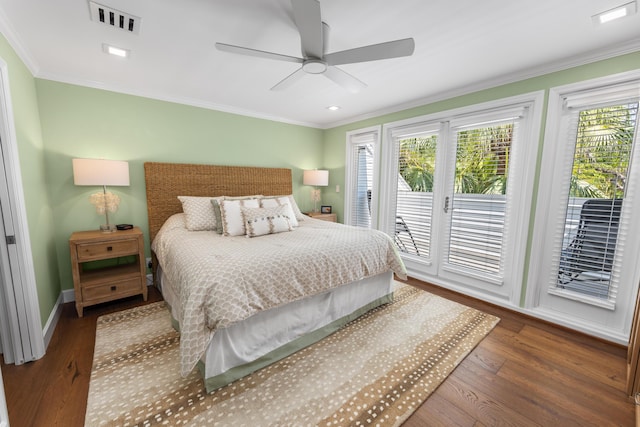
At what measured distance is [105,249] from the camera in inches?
98.0

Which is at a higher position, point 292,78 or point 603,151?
point 292,78

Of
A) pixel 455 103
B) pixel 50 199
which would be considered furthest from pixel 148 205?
pixel 455 103

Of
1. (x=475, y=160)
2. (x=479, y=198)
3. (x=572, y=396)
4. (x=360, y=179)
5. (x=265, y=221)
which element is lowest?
(x=572, y=396)

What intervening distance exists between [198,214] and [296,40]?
2.00 meters

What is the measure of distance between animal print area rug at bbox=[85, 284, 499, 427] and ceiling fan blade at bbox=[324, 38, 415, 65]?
7.01 ft

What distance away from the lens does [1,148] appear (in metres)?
1.61

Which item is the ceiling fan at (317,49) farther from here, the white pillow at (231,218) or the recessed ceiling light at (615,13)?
the white pillow at (231,218)

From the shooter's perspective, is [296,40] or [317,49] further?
[296,40]

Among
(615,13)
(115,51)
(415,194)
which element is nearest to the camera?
(615,13)

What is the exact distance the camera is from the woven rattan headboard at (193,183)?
3.09 m

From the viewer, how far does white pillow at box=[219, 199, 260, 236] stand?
2603mm

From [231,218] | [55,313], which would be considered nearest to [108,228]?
[55,313]

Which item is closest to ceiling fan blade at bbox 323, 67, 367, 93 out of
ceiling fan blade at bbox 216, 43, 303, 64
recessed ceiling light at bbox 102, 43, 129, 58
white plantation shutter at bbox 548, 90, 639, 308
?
ceiling fan blade at bbox 216, 43, 303, 64

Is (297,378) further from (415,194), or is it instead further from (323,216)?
(323,216)
